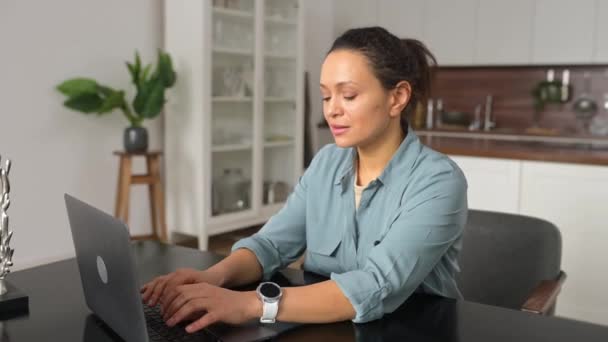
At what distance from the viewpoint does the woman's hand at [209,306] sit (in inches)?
40.9

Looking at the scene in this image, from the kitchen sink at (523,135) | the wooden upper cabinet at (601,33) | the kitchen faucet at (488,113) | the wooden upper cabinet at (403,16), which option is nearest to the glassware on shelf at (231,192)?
the kitchen sink at (523,135)

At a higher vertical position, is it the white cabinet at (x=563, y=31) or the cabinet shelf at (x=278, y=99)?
the white cabinet at (x=563, y=31)

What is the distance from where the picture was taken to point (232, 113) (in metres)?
4.41

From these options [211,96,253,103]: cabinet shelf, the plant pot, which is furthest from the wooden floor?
[211,96,253,103]: cabinet shelf

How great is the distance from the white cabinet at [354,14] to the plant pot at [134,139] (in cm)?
256

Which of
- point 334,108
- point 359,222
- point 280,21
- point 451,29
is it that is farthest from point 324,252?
→ point 451,29

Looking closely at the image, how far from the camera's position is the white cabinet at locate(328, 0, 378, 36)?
5.56 meters

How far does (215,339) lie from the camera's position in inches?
39.6

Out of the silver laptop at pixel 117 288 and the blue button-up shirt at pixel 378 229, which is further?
the blue button-up shirt at pixel 378 229

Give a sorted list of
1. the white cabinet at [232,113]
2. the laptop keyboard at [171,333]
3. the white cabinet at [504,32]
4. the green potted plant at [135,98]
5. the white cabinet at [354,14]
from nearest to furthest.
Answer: the laptop keyboard at [171,333] < the green potted plant at [135,98] < the white cabinet at [232,113] < the white cabinet at [504,32] < the white cabinet at [354,14]

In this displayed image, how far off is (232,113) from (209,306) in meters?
3.43

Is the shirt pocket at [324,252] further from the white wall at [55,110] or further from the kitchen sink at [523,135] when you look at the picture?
the kitchen sink at [523,135]

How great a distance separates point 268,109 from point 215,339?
389 cm

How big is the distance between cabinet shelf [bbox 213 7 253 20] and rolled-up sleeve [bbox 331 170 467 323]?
10.1 ft
